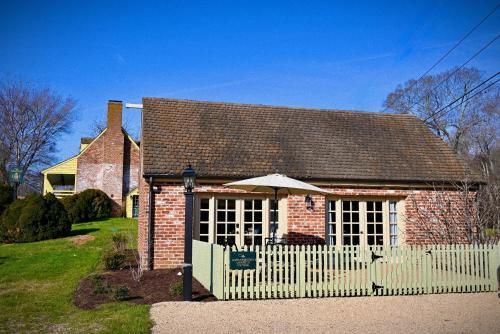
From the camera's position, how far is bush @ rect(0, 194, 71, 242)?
18.7 meters

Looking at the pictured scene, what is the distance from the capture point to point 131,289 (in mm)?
9797

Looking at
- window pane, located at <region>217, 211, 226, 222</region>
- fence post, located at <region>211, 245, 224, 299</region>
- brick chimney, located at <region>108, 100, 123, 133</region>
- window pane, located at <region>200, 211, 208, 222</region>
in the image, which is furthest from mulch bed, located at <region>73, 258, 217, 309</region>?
brick chimney, located at <region>108, 100, 123, 133</region>

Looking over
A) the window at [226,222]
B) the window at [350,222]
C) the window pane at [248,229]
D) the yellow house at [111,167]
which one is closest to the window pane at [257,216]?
the window pane at [248,229]

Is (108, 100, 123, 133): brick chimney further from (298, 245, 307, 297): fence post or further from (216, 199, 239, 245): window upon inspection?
(298, 245, 307, 297): fence post

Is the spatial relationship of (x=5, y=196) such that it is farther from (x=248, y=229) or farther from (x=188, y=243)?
(x=188, y=243)

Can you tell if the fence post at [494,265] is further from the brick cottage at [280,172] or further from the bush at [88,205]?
the bush at [88,205]

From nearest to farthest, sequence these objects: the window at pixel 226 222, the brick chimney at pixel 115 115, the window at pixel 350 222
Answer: the window at pixel 226 222 < the window at pixel 350 222 < the brick chimney at pixel 115 115

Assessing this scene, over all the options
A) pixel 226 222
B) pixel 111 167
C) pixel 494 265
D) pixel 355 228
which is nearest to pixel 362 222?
pixel 355 228

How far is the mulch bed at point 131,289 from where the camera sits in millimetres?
8906

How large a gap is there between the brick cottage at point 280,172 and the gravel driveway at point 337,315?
4461 millimetres

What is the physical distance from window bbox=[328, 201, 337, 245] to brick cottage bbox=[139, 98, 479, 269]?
0.10 feet

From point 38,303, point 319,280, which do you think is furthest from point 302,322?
point 38,303

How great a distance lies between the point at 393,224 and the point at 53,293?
9874 mm

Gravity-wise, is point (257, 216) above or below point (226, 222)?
above
